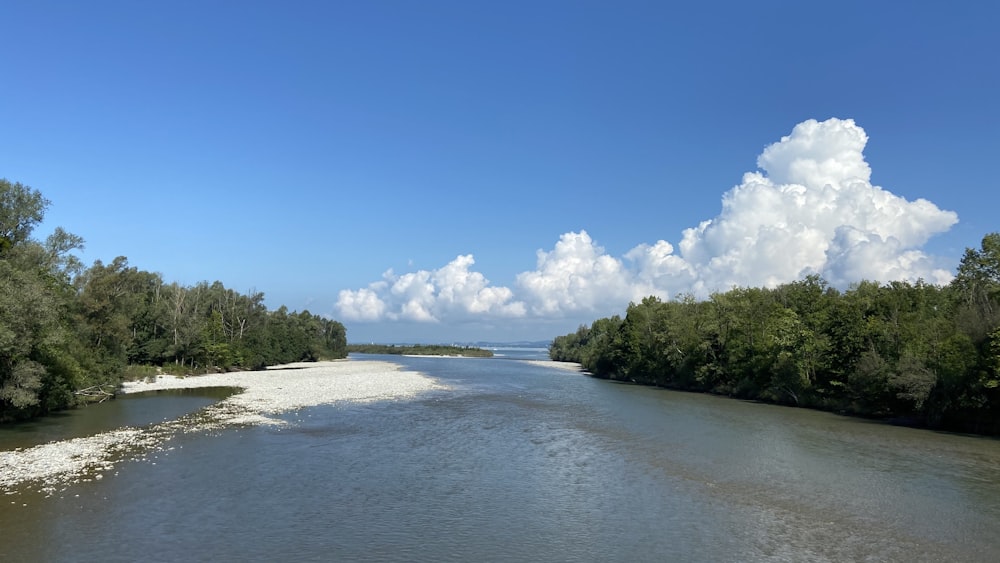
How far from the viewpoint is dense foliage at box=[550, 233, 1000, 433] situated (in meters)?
38.0

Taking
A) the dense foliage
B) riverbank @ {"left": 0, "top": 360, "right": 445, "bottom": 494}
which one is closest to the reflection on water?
riverbank @ {"left": 0, "top": 360, "right": 445, "bottom": 494}

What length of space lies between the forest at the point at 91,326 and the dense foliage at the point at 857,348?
179ft

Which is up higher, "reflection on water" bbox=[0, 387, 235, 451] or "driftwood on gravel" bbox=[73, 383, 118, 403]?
"driftwood on gravel" bbox=[73, 383, 118, 403]

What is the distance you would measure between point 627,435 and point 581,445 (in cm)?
491

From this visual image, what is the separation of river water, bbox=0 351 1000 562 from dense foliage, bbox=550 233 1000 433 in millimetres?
4281

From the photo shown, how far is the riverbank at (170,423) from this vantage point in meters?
22.5

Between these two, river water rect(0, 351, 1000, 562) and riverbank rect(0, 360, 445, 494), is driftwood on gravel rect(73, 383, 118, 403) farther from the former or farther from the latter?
river water rect(0, 351, 1000, 562)

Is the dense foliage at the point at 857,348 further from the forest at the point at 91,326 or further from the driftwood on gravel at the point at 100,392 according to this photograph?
the driftwood on gravel at the point at 100,392

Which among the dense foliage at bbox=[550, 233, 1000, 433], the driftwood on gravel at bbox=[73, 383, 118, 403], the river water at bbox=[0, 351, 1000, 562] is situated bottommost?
the river water at bbox=[0, 351, 1000, 562]

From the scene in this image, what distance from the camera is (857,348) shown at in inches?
1943

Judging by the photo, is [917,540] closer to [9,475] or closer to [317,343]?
[9,475]

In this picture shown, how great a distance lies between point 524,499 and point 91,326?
52.5 metres

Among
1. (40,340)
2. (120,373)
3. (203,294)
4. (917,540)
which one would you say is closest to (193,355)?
(203,294)

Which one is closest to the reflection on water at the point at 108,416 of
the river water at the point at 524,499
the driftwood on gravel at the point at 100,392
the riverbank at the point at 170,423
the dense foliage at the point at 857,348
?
the driftwood on gravel at the point at 100,392
